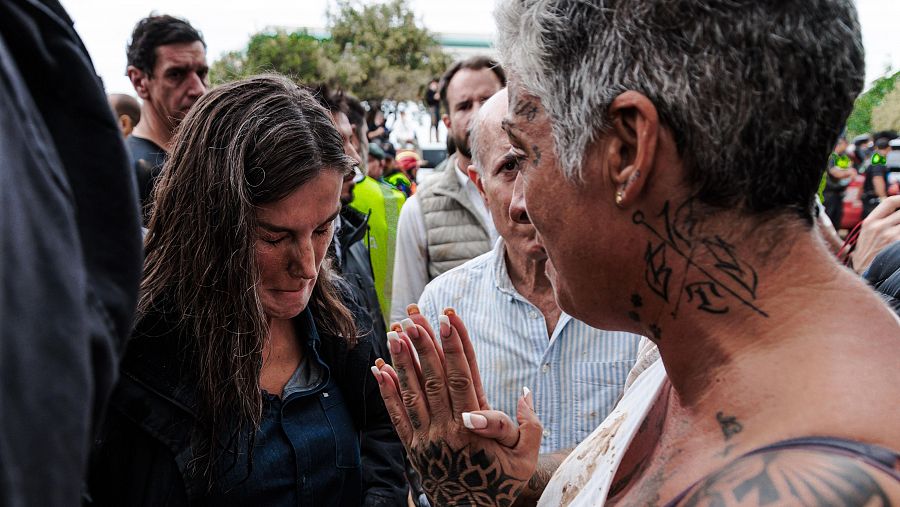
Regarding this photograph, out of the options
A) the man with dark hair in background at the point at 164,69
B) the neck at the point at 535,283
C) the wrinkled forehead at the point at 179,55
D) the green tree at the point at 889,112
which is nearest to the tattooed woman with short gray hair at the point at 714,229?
the neck at the point at 535,283

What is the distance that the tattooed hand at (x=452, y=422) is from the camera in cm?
177

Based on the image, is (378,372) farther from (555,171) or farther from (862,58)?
(862,58)

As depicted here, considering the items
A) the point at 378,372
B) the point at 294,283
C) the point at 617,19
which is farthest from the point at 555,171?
the point at 294,283

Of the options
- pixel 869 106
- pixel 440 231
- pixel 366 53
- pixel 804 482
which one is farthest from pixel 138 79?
pixel 366 53

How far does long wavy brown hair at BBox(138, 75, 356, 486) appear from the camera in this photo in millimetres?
2039

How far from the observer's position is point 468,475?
6.00ft

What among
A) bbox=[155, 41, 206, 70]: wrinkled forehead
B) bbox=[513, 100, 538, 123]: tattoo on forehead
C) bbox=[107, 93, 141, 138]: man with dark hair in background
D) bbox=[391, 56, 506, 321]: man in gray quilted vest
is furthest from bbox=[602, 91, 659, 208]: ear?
bbox=[107, 93, 141, 138]: man with dark hair in background

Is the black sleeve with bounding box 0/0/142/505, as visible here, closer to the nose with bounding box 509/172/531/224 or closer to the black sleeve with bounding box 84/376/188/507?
the black sleeve with bounding box 84/376/188/507

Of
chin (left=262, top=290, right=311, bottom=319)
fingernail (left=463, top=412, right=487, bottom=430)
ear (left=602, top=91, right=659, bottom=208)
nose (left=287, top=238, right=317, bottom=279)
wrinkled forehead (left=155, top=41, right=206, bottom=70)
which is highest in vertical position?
ear (left=602, top=91, right=659, bottom=208)

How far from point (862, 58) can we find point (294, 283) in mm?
1644

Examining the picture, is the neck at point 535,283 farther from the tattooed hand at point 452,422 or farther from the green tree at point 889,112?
the green tree at point 889,112

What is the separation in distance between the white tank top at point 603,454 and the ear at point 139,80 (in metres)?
3.53

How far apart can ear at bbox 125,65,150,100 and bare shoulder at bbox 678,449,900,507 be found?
4.02m

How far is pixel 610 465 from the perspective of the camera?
1.38 meters
